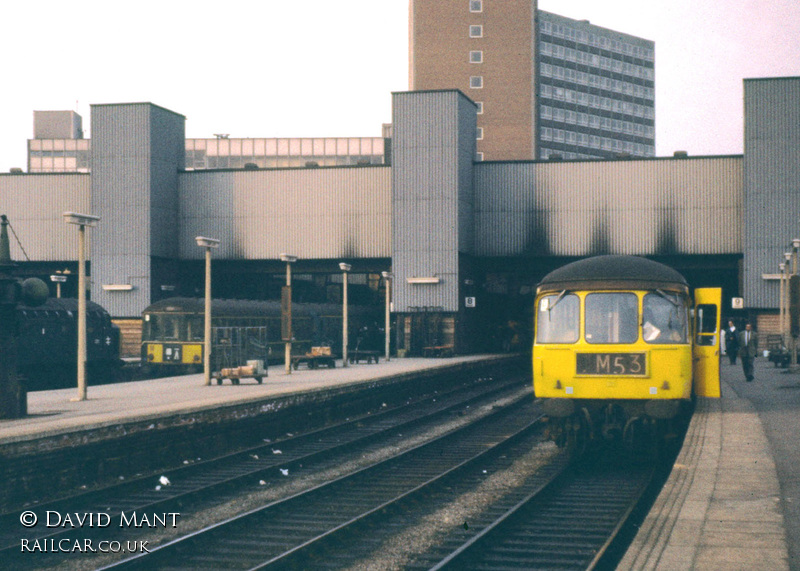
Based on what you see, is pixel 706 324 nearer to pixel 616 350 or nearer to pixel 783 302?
pixel 616 350

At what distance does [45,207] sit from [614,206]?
30.9m

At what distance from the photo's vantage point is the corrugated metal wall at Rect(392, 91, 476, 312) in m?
46.9

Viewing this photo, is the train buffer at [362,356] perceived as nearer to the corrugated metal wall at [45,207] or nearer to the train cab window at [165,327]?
the train cab window at [165,327]

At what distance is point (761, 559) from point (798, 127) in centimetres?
4180

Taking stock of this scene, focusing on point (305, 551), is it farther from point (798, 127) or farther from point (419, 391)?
point (798, 127)

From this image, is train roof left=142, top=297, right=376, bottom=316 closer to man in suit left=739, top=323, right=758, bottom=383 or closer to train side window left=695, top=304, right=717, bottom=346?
man in suit left=739, top=323, right=758, bottom=383

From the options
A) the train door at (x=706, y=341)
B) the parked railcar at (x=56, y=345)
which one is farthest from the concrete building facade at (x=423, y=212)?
the train door at (x=706, y=341)

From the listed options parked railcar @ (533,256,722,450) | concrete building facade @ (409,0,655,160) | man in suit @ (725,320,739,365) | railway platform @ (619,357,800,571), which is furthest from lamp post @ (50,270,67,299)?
concrete building facade @ (409,0,655,160)

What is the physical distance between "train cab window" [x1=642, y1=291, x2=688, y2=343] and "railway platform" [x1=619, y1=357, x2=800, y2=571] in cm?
172

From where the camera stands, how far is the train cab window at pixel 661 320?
13961mm

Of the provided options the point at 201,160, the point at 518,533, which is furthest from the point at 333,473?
the point at 201,160

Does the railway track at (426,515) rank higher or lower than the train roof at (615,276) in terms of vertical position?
lower

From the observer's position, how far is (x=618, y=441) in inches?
645

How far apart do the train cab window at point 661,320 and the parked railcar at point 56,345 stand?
20156 mm
